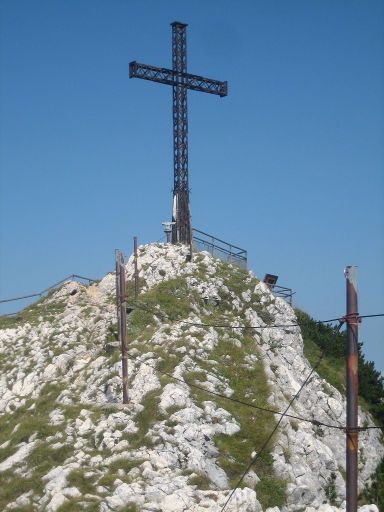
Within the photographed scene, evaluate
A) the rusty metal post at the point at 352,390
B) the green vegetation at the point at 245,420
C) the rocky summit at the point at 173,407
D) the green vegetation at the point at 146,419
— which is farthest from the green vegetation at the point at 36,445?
the rusty metal post at the point at 352,390

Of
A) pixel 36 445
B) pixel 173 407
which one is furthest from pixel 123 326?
pixel 36 445

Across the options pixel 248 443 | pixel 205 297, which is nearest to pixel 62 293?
pixel 205 297

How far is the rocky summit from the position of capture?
21750 mm

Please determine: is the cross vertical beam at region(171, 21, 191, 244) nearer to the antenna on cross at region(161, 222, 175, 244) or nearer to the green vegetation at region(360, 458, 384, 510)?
the antenna on cross at region(161, 222, 175, 244)

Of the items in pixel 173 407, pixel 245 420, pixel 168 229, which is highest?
pixel 168 229

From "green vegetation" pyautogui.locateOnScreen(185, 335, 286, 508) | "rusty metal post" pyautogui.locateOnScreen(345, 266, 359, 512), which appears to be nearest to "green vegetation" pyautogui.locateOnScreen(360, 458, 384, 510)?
"green vegetation" pyautogui.locateOnScreen(185, 335, 286, 508)

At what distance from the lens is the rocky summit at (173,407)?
71.4ft

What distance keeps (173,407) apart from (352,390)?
10568 millimetres

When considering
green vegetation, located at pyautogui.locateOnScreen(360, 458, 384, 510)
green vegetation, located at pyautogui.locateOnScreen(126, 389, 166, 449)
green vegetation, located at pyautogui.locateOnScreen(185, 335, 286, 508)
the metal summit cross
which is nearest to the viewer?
green vegetation, located at pyautogui.locateOnScreen(185, 335, 286, 508)

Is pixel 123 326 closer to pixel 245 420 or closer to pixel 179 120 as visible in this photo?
pixel 245 420

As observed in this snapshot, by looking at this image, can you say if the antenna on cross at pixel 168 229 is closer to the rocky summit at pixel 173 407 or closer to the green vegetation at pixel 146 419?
the rocky summit at pixel 173 407

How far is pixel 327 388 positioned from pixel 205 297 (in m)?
6.88

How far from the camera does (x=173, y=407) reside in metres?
24.6

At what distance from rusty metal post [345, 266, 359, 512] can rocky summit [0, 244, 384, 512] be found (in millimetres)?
6710
